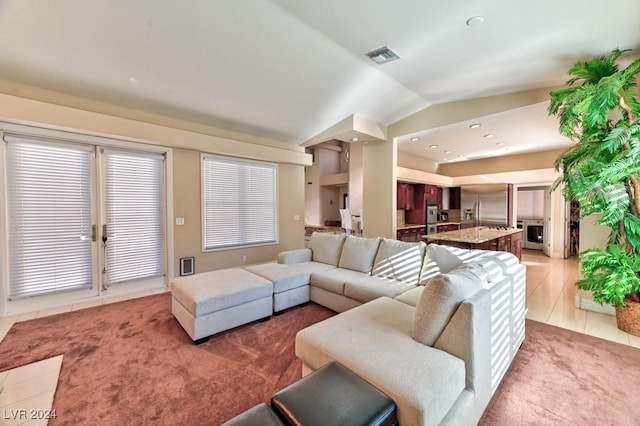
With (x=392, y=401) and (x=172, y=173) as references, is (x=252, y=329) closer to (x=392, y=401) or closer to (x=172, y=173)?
(x=392, y=401)

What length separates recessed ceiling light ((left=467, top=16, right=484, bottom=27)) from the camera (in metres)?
2.42

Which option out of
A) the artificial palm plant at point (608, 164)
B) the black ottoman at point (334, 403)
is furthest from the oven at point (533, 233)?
the black ottoman at point (334, 403)

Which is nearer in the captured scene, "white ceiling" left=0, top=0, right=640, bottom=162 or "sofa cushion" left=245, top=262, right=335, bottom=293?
"white ceiling" left=0, top=0, right=640, bottom=162

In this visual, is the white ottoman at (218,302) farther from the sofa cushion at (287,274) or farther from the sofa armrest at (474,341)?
the sofa armrest at (474,341)

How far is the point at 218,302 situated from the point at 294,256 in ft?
5.15

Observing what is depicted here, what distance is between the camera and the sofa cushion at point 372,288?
9.48 ft

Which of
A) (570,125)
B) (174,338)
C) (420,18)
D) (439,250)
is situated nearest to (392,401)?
(439,250)

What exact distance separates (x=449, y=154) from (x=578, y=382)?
5.82 m

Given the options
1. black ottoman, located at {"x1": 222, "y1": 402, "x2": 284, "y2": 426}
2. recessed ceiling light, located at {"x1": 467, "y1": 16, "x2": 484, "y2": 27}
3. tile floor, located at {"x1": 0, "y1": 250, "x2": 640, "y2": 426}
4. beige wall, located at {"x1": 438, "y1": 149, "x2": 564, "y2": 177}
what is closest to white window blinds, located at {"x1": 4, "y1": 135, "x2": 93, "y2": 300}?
tile floor, located at {"x1": 0, "y1": 250, "x2": 640, "y2": 426}

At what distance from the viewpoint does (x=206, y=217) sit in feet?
16.1

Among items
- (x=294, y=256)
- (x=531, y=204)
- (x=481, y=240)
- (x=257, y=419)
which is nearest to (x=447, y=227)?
(x=531, y=204)

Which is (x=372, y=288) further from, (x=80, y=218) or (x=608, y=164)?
(x=80, y=218)

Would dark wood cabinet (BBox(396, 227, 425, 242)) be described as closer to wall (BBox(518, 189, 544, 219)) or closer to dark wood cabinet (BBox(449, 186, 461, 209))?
dark wood cabinet (BBox(449, 186, 461, 209))

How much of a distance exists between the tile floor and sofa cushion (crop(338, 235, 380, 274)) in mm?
2029
